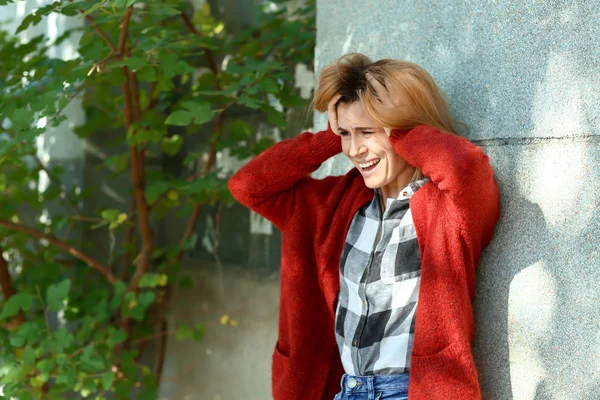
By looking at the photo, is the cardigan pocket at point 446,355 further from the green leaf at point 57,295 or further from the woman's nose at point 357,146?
the green leaf at point 57,295

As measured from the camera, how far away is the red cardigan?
156cm

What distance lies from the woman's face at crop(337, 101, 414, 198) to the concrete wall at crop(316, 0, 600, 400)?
21 centimetres

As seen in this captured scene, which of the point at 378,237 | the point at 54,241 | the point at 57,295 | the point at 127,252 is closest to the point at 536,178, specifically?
the point at 378,237

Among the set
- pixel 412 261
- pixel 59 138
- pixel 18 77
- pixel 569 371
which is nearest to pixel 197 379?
pixel 59 138

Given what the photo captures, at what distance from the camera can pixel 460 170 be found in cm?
150

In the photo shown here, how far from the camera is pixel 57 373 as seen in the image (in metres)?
3.09

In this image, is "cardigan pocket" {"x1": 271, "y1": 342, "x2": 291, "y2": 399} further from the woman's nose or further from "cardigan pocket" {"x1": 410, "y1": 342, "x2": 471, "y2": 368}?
the woman's nose

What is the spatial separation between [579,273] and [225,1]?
2900 millimetres

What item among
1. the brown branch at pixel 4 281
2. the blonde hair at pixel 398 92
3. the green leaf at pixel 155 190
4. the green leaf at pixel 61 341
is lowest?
the brown branch at pixel 4 281

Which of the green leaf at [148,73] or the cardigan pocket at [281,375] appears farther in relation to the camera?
the green leaf at [148,73]

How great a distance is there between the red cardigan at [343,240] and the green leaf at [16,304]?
4.41ft

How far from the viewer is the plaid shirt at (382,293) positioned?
1.71 m

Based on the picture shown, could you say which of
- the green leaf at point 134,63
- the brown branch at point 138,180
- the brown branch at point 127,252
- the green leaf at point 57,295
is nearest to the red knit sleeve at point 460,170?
the green leaf at point 134,63

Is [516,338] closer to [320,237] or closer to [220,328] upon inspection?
[320,237]
